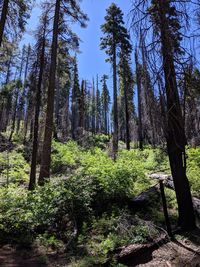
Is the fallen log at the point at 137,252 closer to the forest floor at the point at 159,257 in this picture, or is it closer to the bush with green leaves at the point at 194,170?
the forest floor at the point at 159,257

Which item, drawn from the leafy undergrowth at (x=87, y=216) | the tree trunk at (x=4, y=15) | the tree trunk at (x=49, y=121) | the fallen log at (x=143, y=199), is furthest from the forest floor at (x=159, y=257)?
the tree trunk at (x=4, y=15)

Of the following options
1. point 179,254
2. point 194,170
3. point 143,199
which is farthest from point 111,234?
point 194,170

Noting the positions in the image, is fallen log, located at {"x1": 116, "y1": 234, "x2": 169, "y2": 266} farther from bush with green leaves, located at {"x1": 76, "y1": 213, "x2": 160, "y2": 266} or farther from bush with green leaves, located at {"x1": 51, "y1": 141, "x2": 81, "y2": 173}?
bush with green leaves, located at {"x1": 51, "y1": 141, "x2": 81, "y2": 173}

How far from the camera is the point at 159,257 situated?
5.31 m

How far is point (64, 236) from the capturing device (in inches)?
279

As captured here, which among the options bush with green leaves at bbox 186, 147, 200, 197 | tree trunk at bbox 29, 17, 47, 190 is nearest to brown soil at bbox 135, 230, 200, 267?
bush with green leaves at bbox 186, 147, 200, 197

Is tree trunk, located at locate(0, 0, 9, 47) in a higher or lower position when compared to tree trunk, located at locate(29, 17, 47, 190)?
higher

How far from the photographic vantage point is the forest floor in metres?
5.05

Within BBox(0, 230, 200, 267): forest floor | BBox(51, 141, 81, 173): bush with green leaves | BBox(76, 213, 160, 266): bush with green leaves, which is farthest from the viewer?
BBox(51, 141, 81, 173): bush with green leaves

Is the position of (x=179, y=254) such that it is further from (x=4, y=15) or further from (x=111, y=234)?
(x=4, y=15)

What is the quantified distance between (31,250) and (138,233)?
256 centimetres

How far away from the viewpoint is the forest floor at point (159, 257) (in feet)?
16.6

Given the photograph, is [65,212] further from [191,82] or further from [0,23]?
[0,23]

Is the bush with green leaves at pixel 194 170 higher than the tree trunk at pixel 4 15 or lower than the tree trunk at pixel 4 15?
lower
